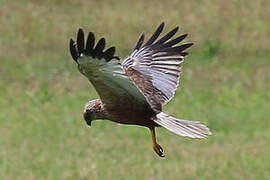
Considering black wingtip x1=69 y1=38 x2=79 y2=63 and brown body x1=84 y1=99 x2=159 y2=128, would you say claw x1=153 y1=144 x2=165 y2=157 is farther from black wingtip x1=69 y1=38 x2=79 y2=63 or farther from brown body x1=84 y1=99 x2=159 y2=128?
black wingtip x1=69 y1=38 x2=79 y2=63

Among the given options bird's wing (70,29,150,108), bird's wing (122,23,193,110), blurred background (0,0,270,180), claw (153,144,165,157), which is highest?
bird's wing (70,29,150,108)

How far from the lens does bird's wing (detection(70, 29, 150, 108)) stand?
18.6ft

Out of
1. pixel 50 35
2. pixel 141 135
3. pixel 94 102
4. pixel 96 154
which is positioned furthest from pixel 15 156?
pixel 50 35

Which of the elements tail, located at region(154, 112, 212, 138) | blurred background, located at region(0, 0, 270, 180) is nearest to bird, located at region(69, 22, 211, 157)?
tail, located at region(154, 112, 212, 138)

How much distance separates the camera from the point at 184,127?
605cm

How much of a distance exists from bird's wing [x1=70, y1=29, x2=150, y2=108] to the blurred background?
3793mm

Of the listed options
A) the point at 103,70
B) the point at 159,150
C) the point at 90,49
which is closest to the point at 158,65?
the point at 159,150

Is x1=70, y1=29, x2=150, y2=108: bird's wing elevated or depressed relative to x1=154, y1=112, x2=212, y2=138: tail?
elevated

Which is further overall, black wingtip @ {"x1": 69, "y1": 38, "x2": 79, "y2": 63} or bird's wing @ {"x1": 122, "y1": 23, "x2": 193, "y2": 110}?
bird's wing @ {"x1": 122, "y1": 23, "x2": 193, "y2": 110}

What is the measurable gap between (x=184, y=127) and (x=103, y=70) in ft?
2.16

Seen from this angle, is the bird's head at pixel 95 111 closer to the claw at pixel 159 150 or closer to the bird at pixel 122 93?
the bird at pixel 122 93

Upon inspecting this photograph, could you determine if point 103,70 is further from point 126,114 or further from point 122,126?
point 122,126

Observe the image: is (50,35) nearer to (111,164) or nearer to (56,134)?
(56,134)

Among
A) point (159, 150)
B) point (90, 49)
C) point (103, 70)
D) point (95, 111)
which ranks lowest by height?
point (159, 150)
